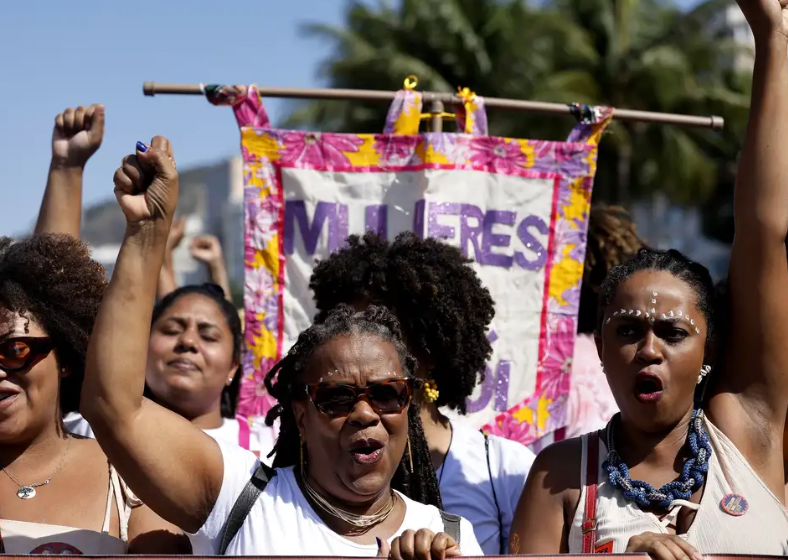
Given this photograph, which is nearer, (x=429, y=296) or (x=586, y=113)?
(x=429, y=296)

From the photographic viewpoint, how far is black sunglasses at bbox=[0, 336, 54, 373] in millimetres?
2930

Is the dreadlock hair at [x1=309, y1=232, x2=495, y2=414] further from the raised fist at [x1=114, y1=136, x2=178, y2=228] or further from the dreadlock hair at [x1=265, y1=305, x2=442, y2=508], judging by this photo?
the raised fist at [x1=114, y1=136, x2=178, y2=228]

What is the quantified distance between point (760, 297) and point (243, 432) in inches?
85.0

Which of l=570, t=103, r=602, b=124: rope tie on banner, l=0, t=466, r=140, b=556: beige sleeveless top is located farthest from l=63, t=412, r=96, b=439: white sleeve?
l=570, t=103, r=602, b=124: rope tie on banner

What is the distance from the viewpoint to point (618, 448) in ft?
9.43

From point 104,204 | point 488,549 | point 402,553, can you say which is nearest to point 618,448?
point 488,549

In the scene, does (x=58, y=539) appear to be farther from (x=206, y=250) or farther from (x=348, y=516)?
(x=206, y=250)

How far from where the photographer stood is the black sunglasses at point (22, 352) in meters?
2.93

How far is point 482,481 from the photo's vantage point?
3.26 meters

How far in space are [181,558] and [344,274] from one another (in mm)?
1464

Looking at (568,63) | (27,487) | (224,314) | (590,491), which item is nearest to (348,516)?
(590,491)

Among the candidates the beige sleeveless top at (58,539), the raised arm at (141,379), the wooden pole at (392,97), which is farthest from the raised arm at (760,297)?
the beige sleeveless top at (58,539)

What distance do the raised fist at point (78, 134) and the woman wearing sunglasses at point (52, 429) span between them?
0.79 m

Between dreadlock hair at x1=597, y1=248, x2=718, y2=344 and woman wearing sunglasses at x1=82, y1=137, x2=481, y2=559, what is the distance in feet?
2.07
